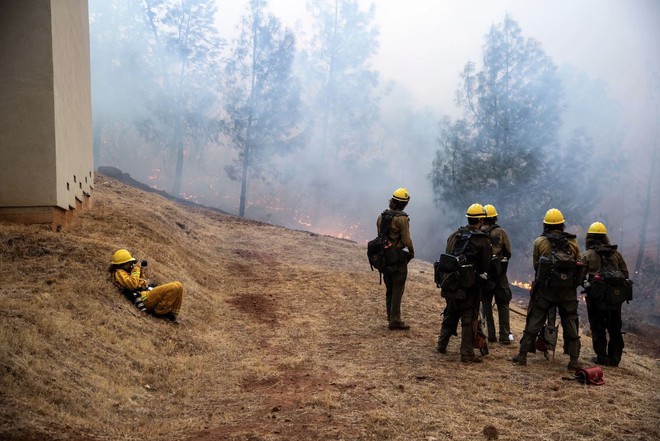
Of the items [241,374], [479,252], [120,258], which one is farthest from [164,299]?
[479,252]

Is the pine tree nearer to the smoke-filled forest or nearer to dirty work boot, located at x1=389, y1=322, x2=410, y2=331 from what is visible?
the smoke-filled forest

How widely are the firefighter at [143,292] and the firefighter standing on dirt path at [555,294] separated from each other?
17.8 ft

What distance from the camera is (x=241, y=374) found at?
6.80 m

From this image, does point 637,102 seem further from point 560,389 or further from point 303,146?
point 560,389

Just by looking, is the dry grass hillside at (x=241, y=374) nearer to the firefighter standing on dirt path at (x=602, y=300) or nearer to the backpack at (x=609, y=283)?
the firefighter standing on dirt path at (x=602, y=300)

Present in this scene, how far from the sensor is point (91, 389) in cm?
515

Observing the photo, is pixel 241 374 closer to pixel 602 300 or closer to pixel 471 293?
pixel 471 293

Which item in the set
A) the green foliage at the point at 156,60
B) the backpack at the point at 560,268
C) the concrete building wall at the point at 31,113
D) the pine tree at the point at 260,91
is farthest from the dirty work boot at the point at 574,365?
the green foliage at the point at 156,60

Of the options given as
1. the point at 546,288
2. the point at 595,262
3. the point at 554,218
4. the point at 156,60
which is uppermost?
the point at 156,60

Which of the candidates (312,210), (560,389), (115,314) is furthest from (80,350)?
(312,210)

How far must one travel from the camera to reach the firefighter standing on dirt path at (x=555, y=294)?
700cm

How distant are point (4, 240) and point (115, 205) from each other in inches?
257

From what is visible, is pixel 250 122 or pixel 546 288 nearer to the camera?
pixel 546 288

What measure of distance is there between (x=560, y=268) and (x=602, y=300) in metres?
1.34
